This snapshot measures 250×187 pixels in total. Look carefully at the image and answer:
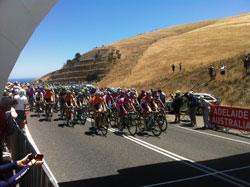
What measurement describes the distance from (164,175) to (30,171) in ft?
10.5

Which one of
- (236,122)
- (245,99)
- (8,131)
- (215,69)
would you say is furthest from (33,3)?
(215,69)

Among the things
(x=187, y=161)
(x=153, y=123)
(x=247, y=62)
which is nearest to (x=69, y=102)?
(x=153, y=123)

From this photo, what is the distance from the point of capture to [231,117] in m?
12.3

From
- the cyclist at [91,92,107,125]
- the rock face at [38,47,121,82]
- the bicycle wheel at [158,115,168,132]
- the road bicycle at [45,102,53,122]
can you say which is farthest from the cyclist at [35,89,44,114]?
the rock face at [38,47,121,82]

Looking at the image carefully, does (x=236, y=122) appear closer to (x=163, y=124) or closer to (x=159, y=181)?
(x=163, y=124)

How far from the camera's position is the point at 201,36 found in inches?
3046

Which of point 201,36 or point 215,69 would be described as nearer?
point 215,69

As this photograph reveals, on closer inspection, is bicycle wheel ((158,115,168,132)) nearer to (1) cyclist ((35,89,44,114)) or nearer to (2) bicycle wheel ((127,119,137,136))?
(2) bicycle wheel ((127,119,137,136))

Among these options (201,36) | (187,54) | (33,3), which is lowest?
(33,3)

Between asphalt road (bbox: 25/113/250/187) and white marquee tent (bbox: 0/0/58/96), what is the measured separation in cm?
292

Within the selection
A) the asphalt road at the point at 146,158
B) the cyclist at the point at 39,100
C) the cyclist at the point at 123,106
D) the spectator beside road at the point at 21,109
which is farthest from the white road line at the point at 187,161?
the cyclist at the point at 39,100

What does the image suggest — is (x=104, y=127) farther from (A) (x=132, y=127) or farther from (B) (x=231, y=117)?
(B) (x=231, y=117)

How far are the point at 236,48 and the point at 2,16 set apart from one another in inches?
2240

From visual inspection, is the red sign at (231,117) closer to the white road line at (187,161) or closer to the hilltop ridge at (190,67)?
the white road line at (187,161)
